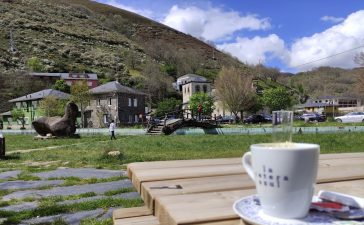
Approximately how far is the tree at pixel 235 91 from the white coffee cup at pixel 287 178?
59665 mm

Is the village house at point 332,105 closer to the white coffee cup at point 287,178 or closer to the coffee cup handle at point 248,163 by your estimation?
the coffee cup handle at point 248,163

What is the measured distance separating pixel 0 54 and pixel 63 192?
8798cm

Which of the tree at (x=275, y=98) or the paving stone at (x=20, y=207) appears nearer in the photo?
the paving stone at (x=20, y=207)

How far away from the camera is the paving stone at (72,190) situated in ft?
21.0

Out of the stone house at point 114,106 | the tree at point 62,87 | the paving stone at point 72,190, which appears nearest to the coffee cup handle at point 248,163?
the paving stone at point 72,190

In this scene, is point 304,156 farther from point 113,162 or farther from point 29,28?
point 29,28

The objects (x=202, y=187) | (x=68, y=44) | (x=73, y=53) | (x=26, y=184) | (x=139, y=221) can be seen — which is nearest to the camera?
(x=202, y=187)

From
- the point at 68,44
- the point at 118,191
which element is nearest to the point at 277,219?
the point at 118,191

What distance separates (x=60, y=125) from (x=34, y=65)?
6345cm

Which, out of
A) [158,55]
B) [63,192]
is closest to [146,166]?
[63,192]

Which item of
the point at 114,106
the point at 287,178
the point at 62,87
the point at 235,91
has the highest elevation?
the point at 62,87

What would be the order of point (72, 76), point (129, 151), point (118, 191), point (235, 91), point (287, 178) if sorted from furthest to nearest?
1. point (72, 76)
2. point (235, 91)
3. point (129, 151)
4. point (118, 191)
5. point (287, 178)

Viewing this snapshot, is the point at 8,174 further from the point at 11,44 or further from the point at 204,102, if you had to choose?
the point at 11,44

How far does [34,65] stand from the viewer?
86250 mm
